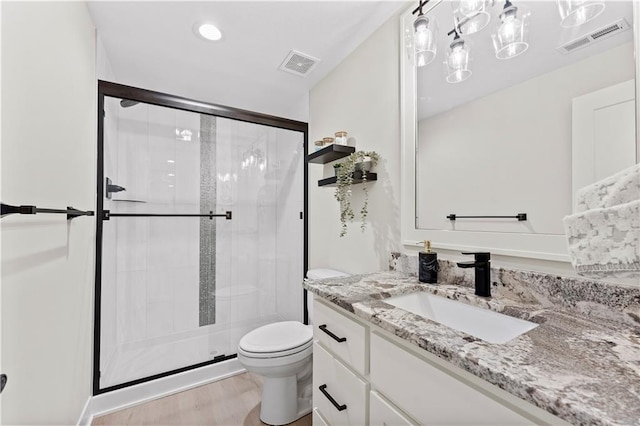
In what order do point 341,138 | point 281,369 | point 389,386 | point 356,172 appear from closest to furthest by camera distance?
point 389,386 → point 281,369 → point 356,172 → point 341,138

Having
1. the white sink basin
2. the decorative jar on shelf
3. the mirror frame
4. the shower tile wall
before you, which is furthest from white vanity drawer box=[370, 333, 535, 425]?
the shower tile wall

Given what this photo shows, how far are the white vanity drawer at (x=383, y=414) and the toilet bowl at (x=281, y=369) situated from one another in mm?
783

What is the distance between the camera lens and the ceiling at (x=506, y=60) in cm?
88

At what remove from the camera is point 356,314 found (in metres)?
0.94

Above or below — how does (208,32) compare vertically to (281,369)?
above

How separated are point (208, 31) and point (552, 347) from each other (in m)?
2.16

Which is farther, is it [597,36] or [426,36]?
[426,36]

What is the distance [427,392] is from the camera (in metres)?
0.69

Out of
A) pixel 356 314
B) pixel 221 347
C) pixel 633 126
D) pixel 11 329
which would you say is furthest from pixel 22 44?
pixel 221 347

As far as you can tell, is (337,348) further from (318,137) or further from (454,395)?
(318,137)

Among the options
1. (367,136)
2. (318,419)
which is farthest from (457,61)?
(318,419)

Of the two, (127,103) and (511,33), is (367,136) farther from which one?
(127,103)

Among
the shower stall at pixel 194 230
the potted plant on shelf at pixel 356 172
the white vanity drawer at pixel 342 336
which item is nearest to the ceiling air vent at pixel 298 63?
the shower stall at pixel 194 230

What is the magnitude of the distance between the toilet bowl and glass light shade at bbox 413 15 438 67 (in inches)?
64.2
